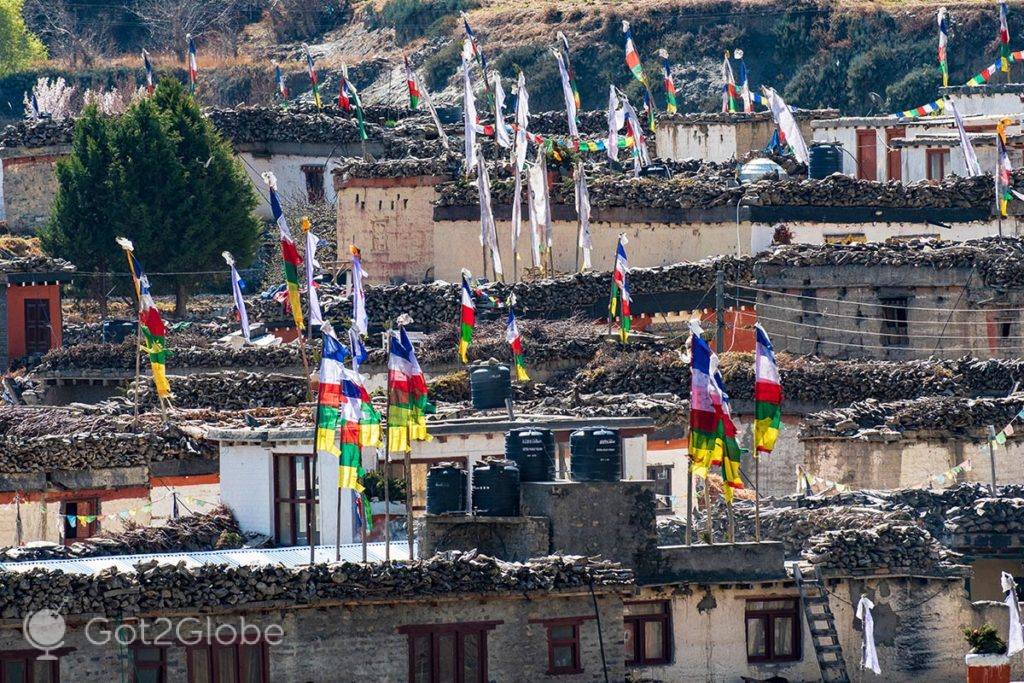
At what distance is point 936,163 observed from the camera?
92062mm

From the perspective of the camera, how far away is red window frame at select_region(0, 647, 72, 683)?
43.1 m

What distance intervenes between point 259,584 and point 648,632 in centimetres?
649

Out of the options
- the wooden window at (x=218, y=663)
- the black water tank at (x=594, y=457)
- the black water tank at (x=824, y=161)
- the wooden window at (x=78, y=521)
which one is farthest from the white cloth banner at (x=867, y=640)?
the black water tank at (x=824, y=161)

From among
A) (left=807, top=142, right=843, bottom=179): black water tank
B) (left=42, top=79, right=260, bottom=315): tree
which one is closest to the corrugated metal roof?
(left=807, top=142, right=843, bottom=179): black water tank

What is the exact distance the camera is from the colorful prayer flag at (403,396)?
49.5 m

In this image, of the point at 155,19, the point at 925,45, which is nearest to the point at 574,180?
the point at 925,45

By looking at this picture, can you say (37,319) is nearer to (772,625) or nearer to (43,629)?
(772,625)

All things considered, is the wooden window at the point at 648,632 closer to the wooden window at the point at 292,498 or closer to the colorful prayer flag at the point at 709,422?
the colorful prayer flag at the point at 709,422

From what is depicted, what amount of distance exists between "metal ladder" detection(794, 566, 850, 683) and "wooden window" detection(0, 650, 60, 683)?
11.0m

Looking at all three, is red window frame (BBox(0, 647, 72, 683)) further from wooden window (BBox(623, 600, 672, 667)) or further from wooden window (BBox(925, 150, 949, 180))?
wooden window (BBox(925, 150, 949, 180))

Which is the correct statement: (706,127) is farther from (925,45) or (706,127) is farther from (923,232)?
(925,45)

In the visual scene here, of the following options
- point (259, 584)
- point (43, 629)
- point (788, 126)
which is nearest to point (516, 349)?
point (788, 126)

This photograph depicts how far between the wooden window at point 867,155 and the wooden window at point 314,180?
15275 millimetres

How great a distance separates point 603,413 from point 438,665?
59.2 ft
